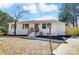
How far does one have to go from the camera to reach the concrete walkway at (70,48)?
28.2 ft

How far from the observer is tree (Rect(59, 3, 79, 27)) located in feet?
28.4

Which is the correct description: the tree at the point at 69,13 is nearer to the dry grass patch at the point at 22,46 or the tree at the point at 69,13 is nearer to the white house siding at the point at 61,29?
the white house siding at the point at 61,29

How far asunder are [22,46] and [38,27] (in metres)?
0.42

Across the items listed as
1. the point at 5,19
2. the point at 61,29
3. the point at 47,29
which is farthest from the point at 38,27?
the point at 5,19

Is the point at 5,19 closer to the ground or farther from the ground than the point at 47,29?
farther from the ground

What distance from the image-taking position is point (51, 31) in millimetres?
8727

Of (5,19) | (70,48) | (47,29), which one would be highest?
(5,19)

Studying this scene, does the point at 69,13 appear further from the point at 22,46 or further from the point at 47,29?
the point at 22,46

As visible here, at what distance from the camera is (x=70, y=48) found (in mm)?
8648

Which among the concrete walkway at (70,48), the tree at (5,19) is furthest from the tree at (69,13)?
the tree at (5,19)

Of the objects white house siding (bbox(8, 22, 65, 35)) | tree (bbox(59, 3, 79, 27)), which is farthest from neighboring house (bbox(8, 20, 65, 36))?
tree (bbox(59, 3, 79, 27))

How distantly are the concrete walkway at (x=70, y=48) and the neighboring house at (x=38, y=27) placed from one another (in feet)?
0.66

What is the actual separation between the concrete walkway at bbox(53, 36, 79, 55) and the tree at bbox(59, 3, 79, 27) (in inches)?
10.6
